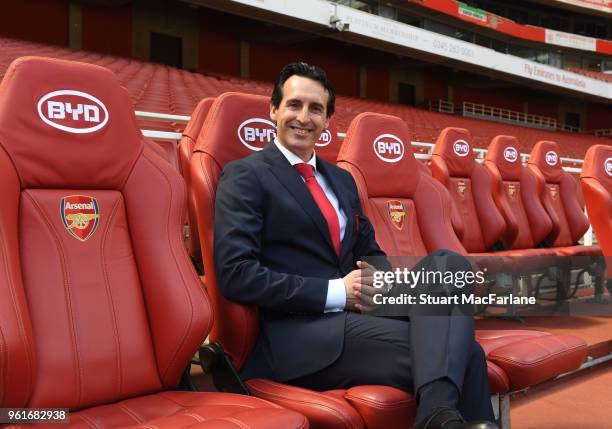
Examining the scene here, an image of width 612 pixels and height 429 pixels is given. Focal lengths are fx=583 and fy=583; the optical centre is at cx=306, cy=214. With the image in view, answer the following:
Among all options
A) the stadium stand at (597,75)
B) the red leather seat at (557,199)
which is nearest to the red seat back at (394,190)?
the red leather seat at (557,199)

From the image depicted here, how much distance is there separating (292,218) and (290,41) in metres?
12.3

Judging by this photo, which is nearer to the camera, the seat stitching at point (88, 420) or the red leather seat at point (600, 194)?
the seat stitching at point (88, 420)

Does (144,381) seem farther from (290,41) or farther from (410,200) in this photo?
(290,41)

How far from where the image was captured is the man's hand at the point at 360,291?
1313mm

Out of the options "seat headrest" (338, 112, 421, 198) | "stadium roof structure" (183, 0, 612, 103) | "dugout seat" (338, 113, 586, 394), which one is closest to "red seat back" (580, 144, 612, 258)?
"dugout seat" (338, 113, 586, 394)

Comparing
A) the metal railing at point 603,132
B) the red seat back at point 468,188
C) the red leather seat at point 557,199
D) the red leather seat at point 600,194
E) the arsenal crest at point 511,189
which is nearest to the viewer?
the red leather seat at point 600,194

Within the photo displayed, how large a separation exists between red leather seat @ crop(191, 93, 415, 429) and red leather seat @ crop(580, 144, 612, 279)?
2081 millimetres

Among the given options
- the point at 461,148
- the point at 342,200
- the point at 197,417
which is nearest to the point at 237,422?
the point at 197,417

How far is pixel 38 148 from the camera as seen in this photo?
1.21 m

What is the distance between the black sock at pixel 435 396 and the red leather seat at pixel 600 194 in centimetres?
211

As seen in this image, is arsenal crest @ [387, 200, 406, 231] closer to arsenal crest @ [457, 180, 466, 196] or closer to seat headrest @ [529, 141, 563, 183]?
arsenal crest @ [457, 180, 466, 196]

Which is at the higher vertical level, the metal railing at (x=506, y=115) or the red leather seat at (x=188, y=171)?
the metal railing at (x=506, y=115)

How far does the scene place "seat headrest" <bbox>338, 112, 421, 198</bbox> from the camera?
2033 millimetres

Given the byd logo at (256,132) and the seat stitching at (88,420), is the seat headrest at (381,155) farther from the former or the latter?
the seat stitching at (88,420)
